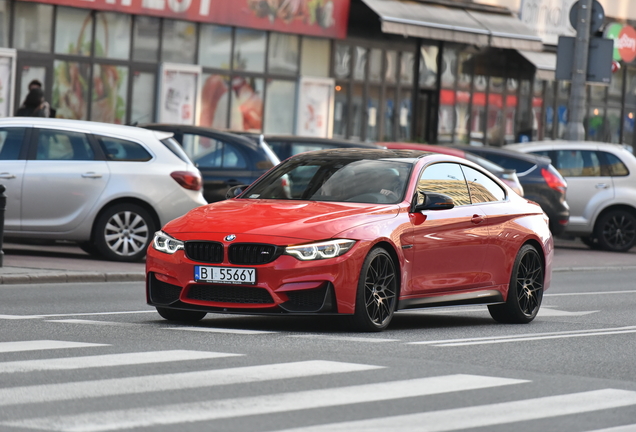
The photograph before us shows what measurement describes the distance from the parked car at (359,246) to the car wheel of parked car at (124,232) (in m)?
5.79

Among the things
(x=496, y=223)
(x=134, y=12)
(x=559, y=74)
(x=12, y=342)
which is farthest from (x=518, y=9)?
(x=12, y=342)

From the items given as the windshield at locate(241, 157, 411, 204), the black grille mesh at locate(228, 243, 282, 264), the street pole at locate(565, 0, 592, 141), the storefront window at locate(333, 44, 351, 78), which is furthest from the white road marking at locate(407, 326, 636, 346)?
the storefront window at locate(333, 44, 351, 78)

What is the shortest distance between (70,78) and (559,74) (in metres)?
9.86

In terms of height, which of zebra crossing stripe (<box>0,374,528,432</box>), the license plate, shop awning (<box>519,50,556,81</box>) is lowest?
zebra crossing stripe (<box>0,374,528,432</box>)

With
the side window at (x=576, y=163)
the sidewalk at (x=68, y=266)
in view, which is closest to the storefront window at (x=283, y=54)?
the side window at (x=576, y=163)

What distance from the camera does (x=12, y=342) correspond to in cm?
920

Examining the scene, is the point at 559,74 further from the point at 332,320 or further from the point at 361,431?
the point at 361,431

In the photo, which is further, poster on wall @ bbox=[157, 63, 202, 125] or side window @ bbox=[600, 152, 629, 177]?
poster on wall @ bbox=[157, 63, 202, 125]

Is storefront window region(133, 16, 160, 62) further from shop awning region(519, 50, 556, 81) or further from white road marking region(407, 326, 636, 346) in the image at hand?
white road marking region(407, 326, 636, 346)

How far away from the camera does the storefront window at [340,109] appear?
34.6m

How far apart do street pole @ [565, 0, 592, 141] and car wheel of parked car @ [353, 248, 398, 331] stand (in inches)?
730

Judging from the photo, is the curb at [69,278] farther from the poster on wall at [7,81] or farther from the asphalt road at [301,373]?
the poster on wall at [7,81]

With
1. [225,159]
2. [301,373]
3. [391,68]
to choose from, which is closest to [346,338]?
[301,373]

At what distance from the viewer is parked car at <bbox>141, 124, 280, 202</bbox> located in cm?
1931
